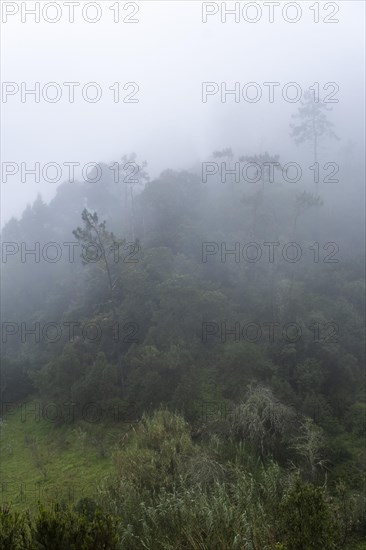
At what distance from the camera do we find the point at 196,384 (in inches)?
720

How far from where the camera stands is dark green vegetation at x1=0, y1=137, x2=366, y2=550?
25.1 feet

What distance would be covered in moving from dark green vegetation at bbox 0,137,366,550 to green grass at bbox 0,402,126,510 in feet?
0.34

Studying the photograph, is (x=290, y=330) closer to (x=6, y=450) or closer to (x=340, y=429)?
(x=340, y=429)

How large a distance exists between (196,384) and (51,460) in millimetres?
6476

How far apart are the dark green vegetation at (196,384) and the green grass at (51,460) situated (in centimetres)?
10

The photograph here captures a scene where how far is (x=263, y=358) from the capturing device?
60.7ft

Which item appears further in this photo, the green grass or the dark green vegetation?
the green grass

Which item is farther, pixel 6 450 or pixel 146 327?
pixel 146 327

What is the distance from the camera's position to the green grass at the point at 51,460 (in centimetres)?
1298

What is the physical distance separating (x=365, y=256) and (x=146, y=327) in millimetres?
15982

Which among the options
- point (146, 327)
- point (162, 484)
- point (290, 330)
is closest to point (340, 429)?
point (290, 330)

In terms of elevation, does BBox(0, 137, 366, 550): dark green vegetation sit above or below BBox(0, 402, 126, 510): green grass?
above

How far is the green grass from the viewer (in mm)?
12984

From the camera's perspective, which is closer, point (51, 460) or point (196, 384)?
point (51, 460)
